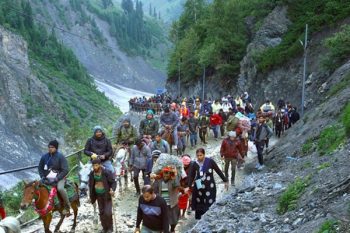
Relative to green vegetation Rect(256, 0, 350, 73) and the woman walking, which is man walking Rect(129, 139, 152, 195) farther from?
green vegetation Rect(256, 0, 350, 73)

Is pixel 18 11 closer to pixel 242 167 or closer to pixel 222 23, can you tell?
pixel 222 23

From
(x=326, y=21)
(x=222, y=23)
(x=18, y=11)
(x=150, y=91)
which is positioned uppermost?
(x=18, y=11)

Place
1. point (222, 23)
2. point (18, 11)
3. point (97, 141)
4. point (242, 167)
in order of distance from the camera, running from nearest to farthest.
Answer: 1. point (97, 141)
2. point (242, 167)
3. point (222, 23)
4. point (18, 11)

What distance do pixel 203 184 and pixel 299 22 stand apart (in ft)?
97.4

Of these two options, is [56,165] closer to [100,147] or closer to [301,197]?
[100,147]

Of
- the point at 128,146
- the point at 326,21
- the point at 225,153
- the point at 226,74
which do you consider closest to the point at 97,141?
the point at 128,146

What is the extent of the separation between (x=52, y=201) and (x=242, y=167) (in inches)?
352

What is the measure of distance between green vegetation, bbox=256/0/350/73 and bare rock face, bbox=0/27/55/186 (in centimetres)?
2680

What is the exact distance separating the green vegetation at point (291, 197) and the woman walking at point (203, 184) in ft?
5.52

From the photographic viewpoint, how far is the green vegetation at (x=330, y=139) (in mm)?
12720

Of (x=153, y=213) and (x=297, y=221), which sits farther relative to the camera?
(x=297, y=221)

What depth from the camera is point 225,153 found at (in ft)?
49.6

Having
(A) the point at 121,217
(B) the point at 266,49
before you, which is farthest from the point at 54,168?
(B) the point at 266,49

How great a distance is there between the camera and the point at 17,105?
76.0m
